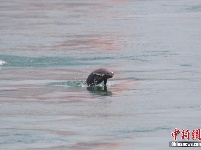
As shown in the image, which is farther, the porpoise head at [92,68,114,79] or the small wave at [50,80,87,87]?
the small wave at [50,80,87,87]

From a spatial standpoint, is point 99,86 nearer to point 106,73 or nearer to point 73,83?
point 106,73

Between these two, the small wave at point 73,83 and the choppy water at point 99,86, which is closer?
the choppy water at point 99,86

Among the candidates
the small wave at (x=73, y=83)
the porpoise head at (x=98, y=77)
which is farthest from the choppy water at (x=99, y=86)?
the porpoise head at (x=98, y=77)

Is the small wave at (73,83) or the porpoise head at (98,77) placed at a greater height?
the porpoise head at (98,77)

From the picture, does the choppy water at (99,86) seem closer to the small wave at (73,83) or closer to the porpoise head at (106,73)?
the small wave at (73,83)

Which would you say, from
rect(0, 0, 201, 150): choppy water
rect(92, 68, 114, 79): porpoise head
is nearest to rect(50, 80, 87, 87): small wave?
rect(0, 0, 201, 150): choppy water

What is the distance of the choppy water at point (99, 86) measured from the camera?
20453 millimetres

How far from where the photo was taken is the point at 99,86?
88.8 feet

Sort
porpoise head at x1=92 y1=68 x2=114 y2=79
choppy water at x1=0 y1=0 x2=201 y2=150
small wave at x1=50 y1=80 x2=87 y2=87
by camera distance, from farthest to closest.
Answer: small wave at x1=50 y1=80 x2=87 y2=87 < porpoise head at x1=92 y1=68 x2=114 y2=79 < choppy water at x1=0 y1=0 x2=201 y2=150

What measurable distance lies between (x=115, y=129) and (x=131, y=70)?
9.62 metres

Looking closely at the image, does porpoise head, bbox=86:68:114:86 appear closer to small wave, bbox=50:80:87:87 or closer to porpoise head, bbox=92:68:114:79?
porpoise head, bbox=92:68:114:79

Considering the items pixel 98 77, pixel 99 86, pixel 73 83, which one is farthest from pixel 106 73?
pixel 73 83

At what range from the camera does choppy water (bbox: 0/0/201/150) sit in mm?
20453

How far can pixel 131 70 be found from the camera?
99.8 feet
